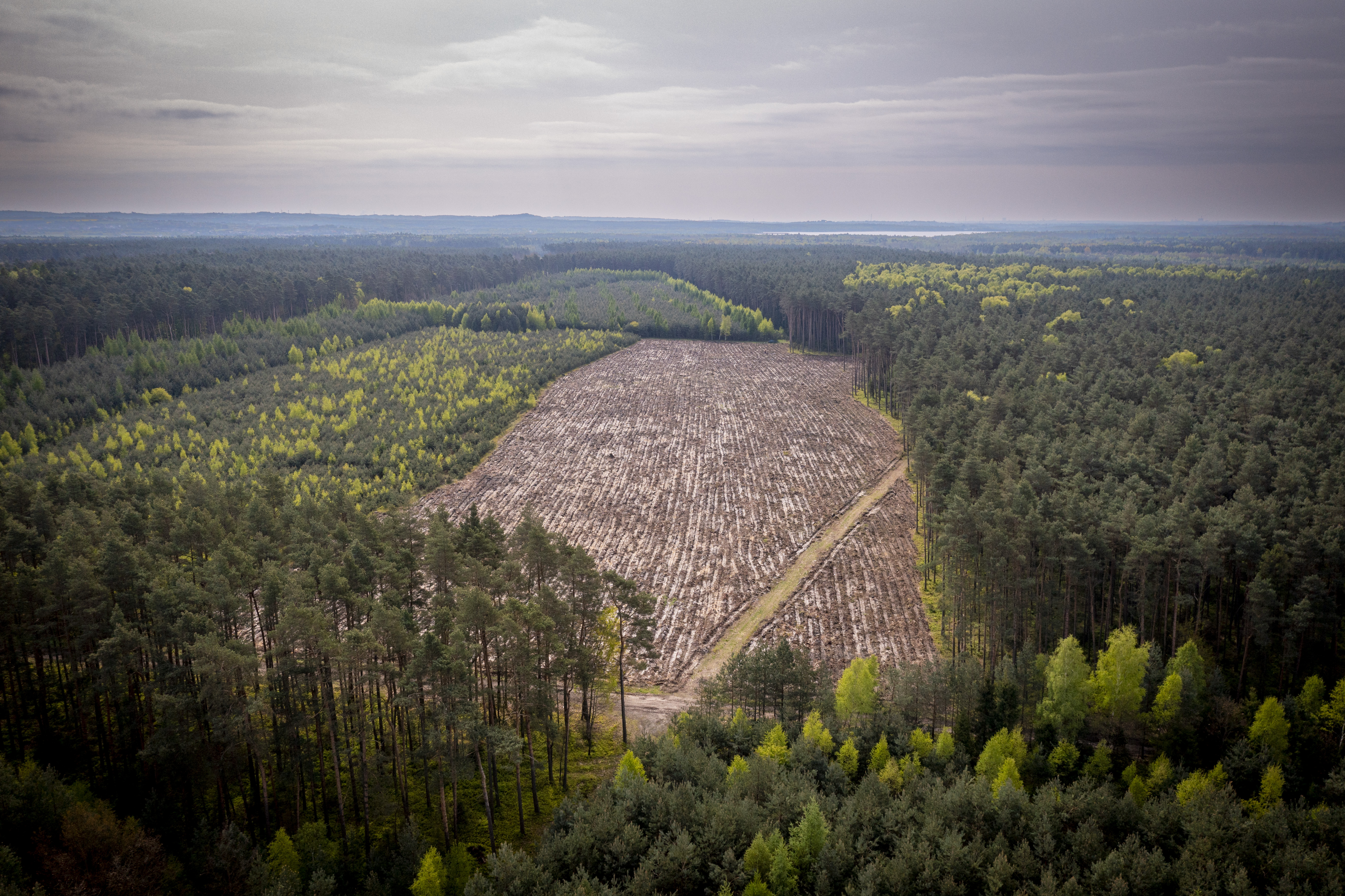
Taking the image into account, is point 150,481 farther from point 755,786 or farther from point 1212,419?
point 1212,419

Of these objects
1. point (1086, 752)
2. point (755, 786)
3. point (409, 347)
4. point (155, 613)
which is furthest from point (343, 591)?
point (409, 347)

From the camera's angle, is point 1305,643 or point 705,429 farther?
point 705,429

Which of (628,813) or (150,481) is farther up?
(150,481)

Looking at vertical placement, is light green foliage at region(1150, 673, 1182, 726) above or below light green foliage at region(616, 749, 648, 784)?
above

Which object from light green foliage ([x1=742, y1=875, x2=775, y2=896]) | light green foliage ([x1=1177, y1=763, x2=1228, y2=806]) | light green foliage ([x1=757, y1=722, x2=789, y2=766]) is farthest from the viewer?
light green foliage ([x1=757, y1=722, x2=789, y2=766])

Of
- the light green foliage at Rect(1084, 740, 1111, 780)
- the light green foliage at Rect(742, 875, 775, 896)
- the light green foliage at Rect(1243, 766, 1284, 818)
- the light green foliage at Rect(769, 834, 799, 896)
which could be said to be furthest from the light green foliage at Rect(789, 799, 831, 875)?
the light green foliage at Rect(1243, 766, 1284, 818)

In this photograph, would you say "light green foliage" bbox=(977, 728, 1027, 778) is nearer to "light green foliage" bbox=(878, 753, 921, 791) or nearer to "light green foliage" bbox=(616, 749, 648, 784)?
"light green foliage" bbox=(878, 753, 921, 791)

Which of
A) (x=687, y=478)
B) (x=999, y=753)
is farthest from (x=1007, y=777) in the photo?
(x=687, y=478)
